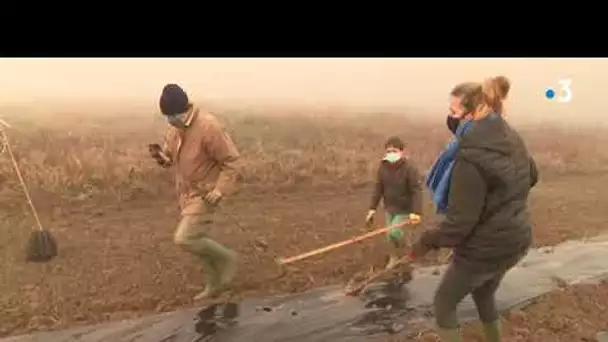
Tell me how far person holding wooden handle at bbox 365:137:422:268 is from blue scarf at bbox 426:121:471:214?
1.07 meters

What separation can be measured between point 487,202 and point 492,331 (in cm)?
85

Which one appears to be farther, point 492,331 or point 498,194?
point 492,331

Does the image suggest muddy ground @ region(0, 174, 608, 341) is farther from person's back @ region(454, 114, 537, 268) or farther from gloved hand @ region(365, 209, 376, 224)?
person's back @ region(454, 114, 537, 268)

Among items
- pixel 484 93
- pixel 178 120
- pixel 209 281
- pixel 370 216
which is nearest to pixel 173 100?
pixel 178 120

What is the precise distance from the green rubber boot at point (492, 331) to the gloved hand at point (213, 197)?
5.73ft

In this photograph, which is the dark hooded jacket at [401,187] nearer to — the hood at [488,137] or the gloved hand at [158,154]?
the hood at [488,137]

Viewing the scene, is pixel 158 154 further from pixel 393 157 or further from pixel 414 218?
pixel 414 218

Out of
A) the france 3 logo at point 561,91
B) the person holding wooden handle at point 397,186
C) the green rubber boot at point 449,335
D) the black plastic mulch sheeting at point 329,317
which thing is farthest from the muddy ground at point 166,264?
the france 3 logo at point 561,91

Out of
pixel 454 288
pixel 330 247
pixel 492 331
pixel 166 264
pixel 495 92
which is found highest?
pixel 495 92

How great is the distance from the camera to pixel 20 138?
4.62 meters

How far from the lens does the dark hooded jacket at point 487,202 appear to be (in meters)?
3.72

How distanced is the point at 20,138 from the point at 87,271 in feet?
3.11

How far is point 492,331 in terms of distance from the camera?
4.19 metres

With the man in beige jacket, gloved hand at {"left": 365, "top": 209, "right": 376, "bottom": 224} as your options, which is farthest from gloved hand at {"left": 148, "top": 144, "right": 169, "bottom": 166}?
gloved hand at {"left": 365, "top": 209, "right": 376, "bottom": 224}
